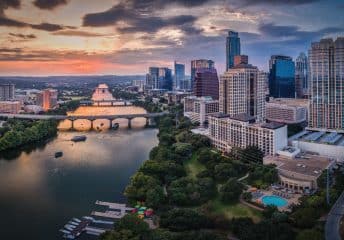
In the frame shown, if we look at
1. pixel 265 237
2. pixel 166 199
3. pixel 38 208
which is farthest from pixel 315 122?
pixel 38 208

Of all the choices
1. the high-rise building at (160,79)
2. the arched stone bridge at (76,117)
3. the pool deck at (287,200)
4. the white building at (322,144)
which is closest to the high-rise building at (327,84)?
the white building at (322,144)

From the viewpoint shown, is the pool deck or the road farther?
the pool deck

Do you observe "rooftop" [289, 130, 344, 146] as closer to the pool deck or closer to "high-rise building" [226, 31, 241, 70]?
the pool deck

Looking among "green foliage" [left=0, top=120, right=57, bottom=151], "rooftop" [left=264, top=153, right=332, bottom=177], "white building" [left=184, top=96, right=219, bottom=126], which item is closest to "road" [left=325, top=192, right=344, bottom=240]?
"rooftop" [left=264, top=153, right=332, bottom=177]

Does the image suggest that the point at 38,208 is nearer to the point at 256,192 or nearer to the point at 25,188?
the point at 25,188

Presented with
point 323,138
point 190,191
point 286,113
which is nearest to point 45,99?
point 286,113

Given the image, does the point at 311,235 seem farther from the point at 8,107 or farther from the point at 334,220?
the point at 8,107
